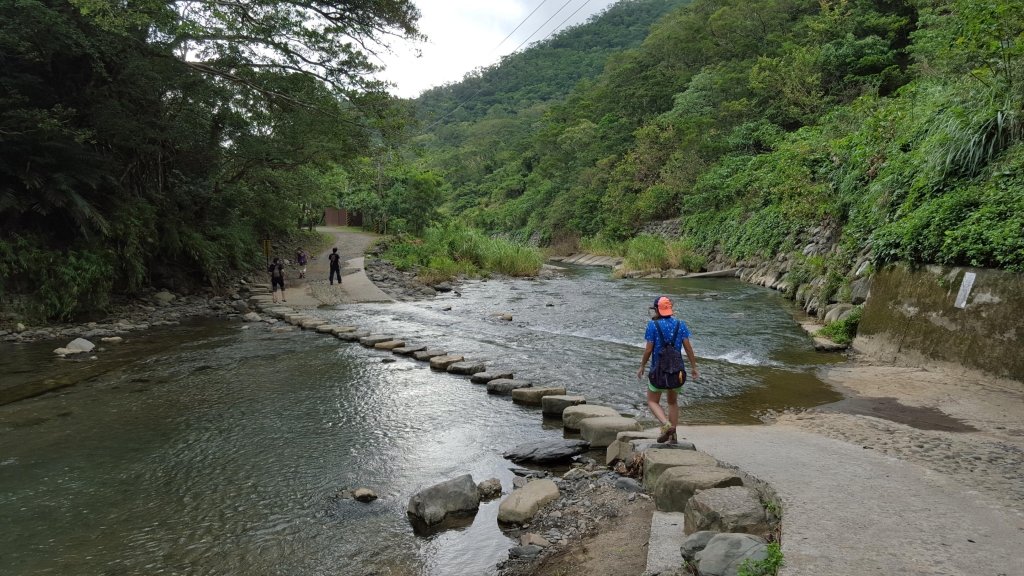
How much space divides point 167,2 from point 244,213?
29.3 feet

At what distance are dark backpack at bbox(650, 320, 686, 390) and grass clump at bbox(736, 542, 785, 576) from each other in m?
2.43

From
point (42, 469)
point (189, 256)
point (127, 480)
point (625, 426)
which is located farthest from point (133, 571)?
point (189, 256)

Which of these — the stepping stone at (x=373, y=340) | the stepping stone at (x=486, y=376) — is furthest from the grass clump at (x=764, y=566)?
the stepping stone at (x=373, y=340)

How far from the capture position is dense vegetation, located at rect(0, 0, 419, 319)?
11883 millimetres

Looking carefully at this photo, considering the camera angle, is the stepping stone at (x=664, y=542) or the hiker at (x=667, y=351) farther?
the hiker at (x=667, y=351)

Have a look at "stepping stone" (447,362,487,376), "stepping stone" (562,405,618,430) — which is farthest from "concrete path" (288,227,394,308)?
"stepping stone" (562,405,618,430)

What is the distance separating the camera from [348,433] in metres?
6.30

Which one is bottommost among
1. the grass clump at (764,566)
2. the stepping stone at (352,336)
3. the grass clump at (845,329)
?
the stepping stone at (352,336)

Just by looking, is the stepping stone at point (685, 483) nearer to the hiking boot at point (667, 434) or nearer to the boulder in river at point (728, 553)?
the boulder in river at point (728, 553)

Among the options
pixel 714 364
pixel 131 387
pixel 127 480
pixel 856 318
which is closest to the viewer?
pixel 127 480

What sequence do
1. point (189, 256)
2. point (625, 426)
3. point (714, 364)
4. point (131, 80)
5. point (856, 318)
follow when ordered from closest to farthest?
1. point (625, 426)
2. point (714, 364)
3. point (856, 318)
4. point (131, 80)
5. point (189, 256)

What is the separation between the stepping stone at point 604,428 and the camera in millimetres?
5703

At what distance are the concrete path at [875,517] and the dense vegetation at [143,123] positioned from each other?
12560 mm

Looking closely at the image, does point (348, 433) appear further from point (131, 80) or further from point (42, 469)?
point (131, 80)
